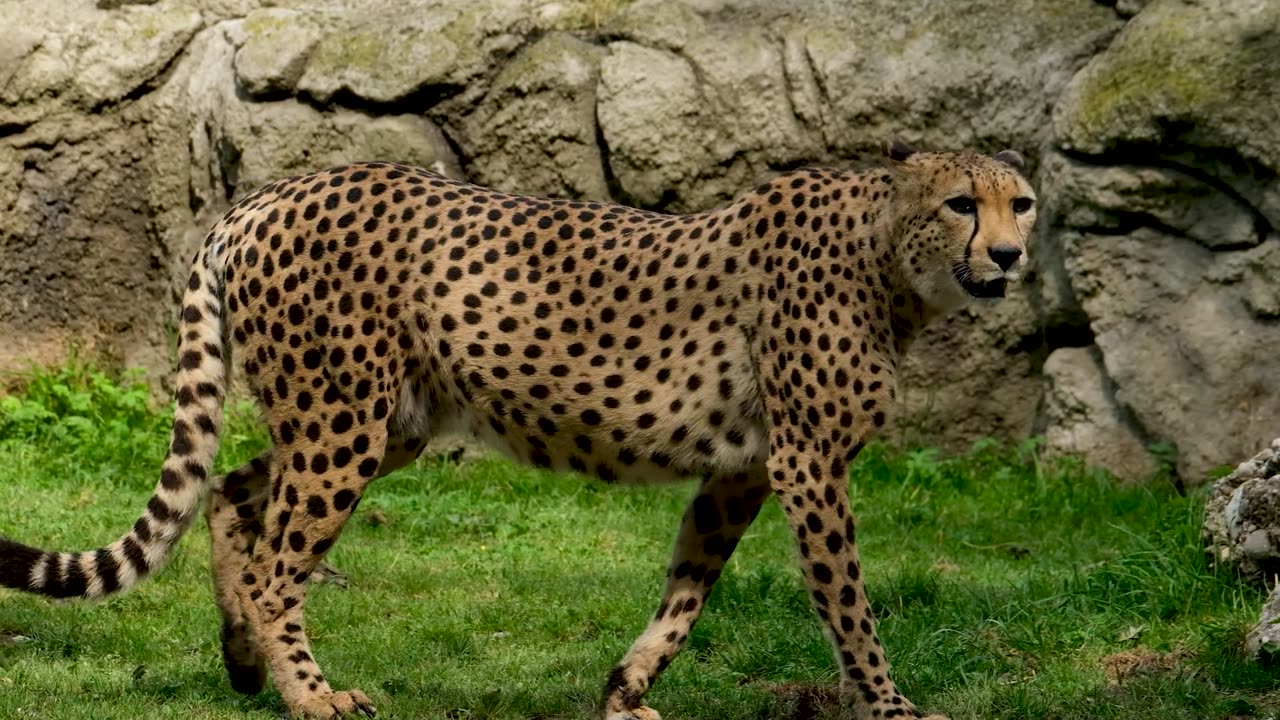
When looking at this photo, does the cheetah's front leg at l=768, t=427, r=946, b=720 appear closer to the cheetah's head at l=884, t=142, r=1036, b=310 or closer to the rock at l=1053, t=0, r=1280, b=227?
the cheetah's head at l=884, t=142, r=1036, b=310

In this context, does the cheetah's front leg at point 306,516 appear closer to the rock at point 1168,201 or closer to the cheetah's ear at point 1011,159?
the cheetah's ear at point 1011,159

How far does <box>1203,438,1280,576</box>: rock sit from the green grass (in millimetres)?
91

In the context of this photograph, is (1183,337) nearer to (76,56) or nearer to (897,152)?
(897,152)

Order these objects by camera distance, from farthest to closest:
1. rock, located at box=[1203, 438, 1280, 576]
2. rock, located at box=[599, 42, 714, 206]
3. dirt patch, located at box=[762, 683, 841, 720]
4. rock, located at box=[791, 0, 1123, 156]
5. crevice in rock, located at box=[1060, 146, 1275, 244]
A: 1. rock, located at box=[599, 42, 714, 206]
2. rock, located at box=[791, 0, 1123, 156]
3. crevice in rock, located at box=[1060, 146, 1275, 244]
4. rock, located at box=[1203, 438, 1280, 576]
5. dirt patch, located at box=[762, 683, 841, 720]

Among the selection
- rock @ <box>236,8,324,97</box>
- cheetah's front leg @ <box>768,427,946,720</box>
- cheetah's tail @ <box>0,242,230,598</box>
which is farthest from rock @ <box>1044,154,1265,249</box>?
cheetah's tail @ <box>0,242,230,598</box>

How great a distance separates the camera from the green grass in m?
5.50

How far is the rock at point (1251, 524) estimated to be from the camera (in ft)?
19.6

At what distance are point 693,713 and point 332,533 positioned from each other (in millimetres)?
1183

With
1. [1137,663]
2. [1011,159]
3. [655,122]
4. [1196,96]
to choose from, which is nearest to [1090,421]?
[1196,96]

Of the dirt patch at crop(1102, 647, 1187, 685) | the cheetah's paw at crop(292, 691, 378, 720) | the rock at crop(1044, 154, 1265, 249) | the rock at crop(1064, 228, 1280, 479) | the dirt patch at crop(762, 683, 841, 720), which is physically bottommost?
the dirt patch at crop(762, 683, 841, 720)

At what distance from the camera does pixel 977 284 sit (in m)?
5.04

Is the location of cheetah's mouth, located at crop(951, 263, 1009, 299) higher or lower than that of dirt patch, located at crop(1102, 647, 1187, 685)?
higher

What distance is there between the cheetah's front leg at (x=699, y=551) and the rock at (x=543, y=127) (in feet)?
10.7

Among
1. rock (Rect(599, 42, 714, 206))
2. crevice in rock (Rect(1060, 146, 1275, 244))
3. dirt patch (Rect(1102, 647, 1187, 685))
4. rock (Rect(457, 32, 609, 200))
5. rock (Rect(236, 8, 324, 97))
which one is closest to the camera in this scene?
dirt patch (Rect(1102, 647, 1187, 685))
